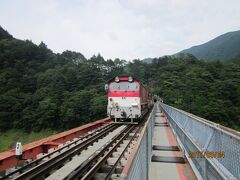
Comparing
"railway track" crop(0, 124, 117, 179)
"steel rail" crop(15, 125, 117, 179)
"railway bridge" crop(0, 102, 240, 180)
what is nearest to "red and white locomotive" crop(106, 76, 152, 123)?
"railway bridge" crop(0, 102, 240, 180)

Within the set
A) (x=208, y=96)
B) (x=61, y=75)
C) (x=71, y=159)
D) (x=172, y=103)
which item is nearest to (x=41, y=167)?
(x=71, y=159)

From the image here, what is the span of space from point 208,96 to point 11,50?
8066 cm

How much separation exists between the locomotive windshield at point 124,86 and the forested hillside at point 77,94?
39468 millimetres

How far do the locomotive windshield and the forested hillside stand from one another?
39.5 metres

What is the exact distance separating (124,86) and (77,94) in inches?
2143

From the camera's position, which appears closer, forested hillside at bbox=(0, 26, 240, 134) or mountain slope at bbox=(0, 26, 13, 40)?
forested hillside at bbox=(0, 26, 240, 134)

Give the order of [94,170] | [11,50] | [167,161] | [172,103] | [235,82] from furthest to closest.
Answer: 1. [11,50]
2. [235,82]
3. [172,103]
4. [167,161]
5. [94,170]

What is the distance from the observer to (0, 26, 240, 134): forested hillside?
5791 centimetres

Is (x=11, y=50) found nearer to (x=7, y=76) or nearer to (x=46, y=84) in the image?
(x=7, y=76)

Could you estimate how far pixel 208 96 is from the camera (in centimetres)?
6069

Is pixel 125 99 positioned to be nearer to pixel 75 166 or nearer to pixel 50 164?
pixel 75 166

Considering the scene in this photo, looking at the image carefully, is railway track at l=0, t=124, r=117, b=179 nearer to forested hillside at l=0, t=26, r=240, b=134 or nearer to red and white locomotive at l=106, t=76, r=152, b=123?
red and white locomotive at l=106, t=76, r=152, b=123

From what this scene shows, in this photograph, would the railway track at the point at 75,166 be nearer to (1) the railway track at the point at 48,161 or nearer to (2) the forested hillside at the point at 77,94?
(1) the railway track at the point at 48,161

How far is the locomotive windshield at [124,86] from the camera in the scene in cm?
1673
